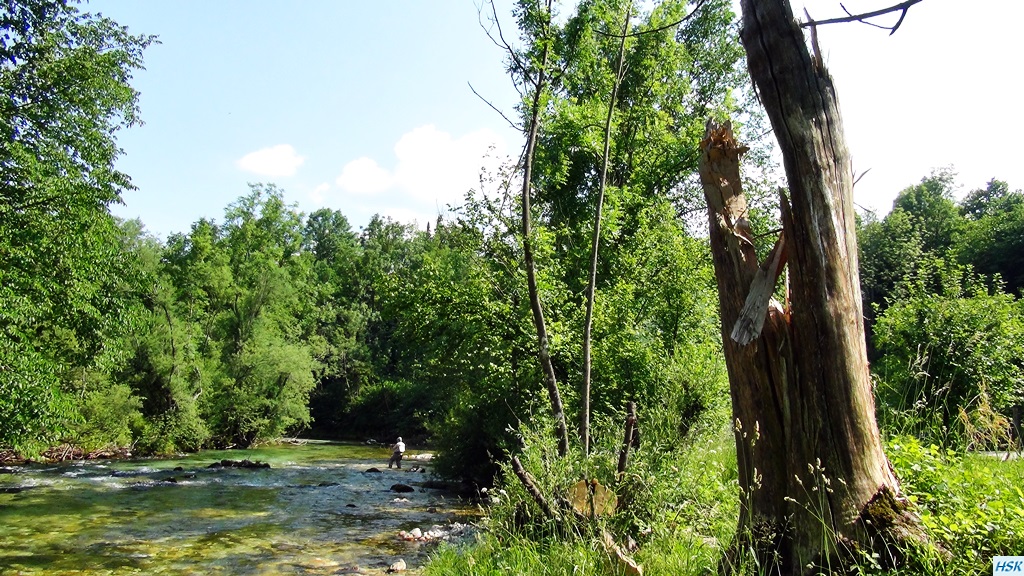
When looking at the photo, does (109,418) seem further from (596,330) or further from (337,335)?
(337,335)

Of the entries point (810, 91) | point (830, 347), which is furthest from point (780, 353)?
point (810, 91)

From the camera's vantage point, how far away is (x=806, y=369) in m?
3.70

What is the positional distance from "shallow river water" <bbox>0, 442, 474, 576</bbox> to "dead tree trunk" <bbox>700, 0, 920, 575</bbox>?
6746 millimetres

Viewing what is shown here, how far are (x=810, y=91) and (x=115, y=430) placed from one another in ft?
90.3

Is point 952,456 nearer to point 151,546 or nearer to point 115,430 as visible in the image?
point 151,546

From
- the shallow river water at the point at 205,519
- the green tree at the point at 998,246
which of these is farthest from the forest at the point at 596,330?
the green tree at the point at 998,246

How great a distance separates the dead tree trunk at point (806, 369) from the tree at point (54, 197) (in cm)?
1128

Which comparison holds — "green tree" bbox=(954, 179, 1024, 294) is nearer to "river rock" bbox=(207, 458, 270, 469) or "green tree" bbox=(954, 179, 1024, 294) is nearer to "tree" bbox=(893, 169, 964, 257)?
"tree" bbox=(893, 169, 964, 257)

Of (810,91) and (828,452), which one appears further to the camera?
(810,91)

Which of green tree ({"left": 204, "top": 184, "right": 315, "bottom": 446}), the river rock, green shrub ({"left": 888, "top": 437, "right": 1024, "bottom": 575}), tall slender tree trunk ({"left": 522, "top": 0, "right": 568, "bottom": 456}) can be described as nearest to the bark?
tall slender tree trunk ({"left": 522, "top": 0, "right": 568, "bottom": 456})

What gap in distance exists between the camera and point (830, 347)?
3.64m

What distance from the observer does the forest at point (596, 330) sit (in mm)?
3842

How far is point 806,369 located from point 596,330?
26.6 ft

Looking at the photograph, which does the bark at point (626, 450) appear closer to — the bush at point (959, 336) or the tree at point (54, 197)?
the bush at point (959, 336)
